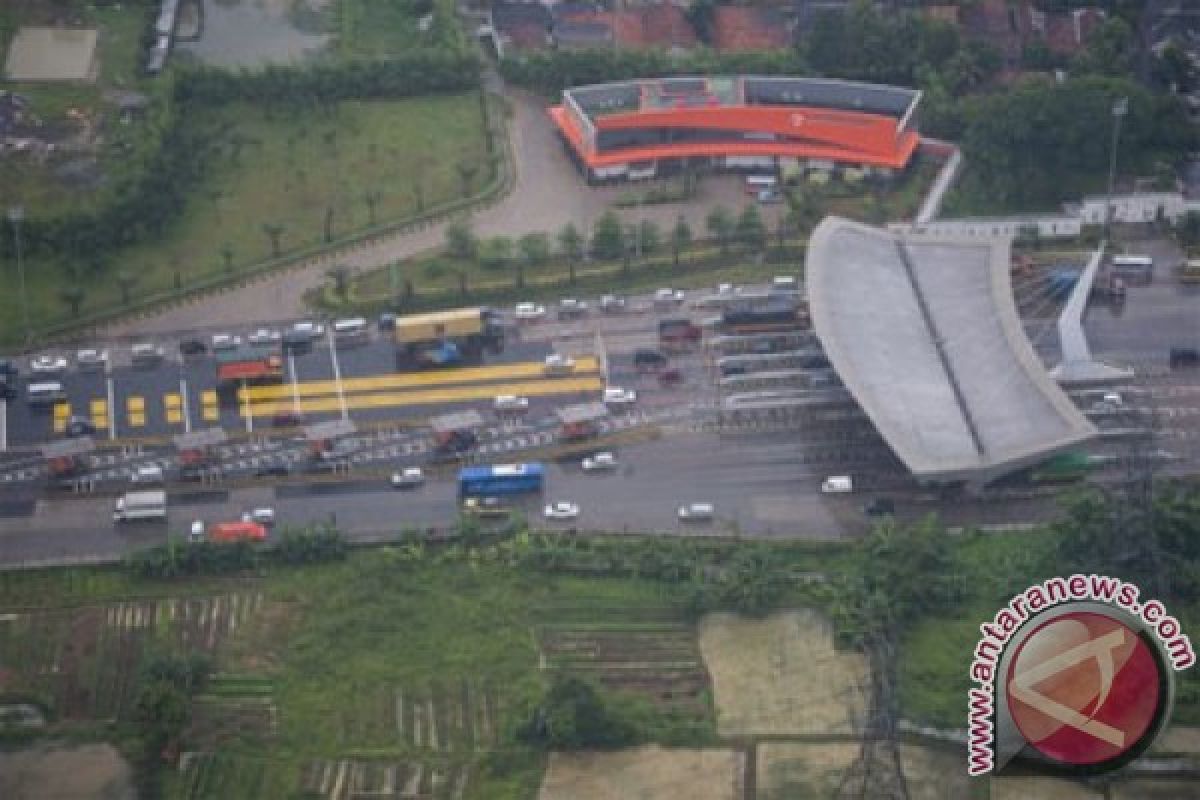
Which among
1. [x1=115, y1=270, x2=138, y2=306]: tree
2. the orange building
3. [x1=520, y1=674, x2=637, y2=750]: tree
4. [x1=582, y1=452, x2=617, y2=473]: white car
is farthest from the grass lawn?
[x1=520, y1=674, x2=637, y2=750]: tree

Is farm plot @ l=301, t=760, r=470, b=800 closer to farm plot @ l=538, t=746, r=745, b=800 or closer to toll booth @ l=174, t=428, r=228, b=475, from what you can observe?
farm plot @ l=538, t=746, r=745, b=800

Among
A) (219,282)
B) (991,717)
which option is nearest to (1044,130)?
(219,282)

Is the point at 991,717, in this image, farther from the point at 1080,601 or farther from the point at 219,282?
the point at 219,282

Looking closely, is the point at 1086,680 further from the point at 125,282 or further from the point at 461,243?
the point at 125,282

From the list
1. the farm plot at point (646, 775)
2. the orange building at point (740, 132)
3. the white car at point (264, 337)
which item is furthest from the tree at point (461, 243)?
the farm plot at point (646, 775)

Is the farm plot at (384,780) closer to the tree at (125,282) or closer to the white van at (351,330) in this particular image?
the white van at (351,330)

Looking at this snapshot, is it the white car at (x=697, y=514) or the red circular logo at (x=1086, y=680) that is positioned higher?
the red circular logo at (x=1086, y=680)

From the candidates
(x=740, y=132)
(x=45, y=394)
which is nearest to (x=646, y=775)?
(x=45, y=394)
